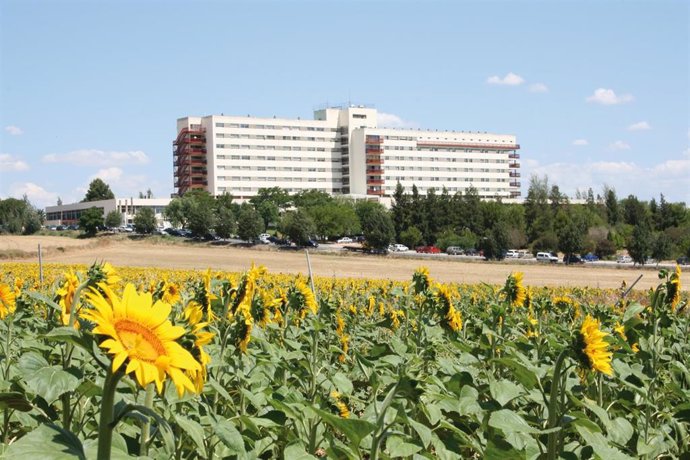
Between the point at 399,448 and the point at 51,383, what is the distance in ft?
3.47

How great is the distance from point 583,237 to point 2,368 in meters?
69.3

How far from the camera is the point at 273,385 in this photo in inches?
152

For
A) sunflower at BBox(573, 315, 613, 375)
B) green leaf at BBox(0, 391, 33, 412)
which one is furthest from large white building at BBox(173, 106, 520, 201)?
green leaf at BBox(0, 391, 33, 412)

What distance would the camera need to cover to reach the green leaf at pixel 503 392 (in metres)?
3.14

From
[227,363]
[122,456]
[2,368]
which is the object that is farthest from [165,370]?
[227,363]

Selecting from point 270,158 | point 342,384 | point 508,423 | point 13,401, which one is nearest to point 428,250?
point 270,158

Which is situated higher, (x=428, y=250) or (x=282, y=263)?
(x=428, y=250)

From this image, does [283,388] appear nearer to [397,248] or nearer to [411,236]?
[397,248]

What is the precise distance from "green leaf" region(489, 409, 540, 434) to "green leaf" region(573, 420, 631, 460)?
237mm

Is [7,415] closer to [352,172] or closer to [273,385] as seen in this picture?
[273,385]

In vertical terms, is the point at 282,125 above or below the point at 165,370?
above

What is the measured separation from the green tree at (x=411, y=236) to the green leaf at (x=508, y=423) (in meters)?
81.3

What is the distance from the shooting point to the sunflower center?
1.70 metres

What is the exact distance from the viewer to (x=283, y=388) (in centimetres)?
352
